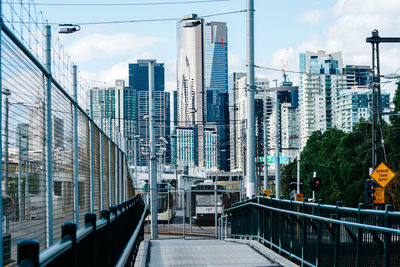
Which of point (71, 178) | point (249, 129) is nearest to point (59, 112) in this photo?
point (71, 178)

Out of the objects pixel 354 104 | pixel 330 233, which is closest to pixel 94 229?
pixel 330 233

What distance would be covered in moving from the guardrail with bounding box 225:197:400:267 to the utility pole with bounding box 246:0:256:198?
4.12 m

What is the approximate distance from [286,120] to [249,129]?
123493 mm

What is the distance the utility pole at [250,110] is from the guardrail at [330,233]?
4123 mm

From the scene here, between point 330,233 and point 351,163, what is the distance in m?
55.5

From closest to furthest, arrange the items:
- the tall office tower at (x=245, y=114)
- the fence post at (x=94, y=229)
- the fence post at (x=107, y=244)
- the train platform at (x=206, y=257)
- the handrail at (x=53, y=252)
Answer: the handrail at (x=53, y=252), the fence post at (x=94, y=229), the fence post at (x=107, y=244), the train platform at (x=206, y=257), the tall office tower at (x=245, y=114)

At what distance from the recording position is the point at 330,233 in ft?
33.7

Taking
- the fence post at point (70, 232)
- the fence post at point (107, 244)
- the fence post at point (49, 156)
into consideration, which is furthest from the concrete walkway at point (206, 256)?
the fence post at point (70, 232)

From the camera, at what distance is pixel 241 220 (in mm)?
23266

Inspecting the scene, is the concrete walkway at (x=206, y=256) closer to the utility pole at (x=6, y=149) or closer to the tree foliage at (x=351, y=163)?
the utility pole at (x=6, y=149)

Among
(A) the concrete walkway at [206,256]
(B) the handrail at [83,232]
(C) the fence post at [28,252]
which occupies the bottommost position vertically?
Result: (A) the concrete walkway at [206,256]

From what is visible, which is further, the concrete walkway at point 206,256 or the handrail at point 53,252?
the concrete walkway at point 206,256

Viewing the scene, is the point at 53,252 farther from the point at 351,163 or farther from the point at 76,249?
the point at 351,163

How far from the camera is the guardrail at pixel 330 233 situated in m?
7.83
